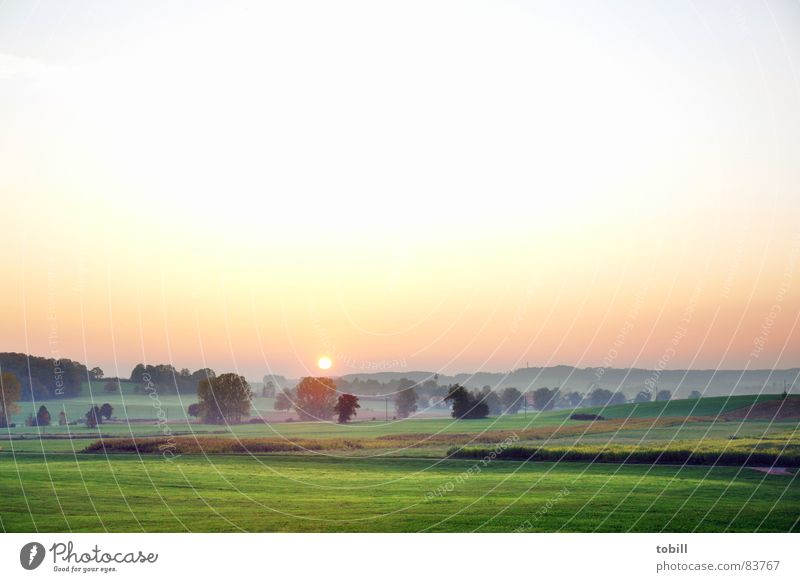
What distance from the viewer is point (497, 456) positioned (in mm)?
18562

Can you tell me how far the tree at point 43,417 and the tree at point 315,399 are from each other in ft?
14.5

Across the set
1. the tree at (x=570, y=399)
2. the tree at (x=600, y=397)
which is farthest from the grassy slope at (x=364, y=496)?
the tree at (x=600, y=397)

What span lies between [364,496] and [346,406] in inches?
119

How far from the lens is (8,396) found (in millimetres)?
17047

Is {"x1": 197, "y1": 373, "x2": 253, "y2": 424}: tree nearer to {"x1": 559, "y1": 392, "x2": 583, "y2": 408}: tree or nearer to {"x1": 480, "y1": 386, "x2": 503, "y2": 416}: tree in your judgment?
{"x1": 480, "y1": 386, "x2": 503, "y2": 416}: tree

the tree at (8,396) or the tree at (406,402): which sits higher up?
the tree at (8,396)

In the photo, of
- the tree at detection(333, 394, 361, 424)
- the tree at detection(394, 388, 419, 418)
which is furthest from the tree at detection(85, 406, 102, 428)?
the tree at detection(394, 388, 419, 418)

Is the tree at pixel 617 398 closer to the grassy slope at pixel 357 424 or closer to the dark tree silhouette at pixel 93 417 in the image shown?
the grassy slope at pixel 357 424

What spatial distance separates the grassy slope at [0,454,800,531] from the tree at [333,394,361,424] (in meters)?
1.02

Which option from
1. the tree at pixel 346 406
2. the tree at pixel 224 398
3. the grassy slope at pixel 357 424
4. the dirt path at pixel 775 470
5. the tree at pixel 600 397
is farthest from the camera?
the tree at pixel 600 397

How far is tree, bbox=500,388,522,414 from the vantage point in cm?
1980

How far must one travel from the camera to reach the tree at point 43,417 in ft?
56.8

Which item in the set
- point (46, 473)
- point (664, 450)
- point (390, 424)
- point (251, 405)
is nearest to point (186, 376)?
point (251, 405)

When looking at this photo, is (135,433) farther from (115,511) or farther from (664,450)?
(664,450)
